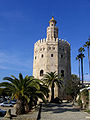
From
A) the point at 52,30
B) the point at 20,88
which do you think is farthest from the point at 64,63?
the point at 20,88

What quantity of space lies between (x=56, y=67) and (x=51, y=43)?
6.03 m

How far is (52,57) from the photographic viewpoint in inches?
1257

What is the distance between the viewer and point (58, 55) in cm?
3209

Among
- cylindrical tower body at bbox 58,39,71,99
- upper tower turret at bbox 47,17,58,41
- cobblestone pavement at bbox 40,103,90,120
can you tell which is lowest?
cobblestone pavement at bbox 40,103,90,120

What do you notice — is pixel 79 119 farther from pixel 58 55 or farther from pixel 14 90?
pixel 58 55

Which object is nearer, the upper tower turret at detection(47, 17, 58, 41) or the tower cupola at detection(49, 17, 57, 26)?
the upper tower turret at detection(47, 17, 58, 41)

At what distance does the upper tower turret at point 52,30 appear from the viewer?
113ft

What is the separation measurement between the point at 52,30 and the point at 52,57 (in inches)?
300

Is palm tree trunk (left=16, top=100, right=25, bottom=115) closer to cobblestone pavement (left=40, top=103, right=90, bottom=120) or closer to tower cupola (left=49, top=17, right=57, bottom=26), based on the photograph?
cobblestone pavement (left=40, top=103, right=90, bottom=120)

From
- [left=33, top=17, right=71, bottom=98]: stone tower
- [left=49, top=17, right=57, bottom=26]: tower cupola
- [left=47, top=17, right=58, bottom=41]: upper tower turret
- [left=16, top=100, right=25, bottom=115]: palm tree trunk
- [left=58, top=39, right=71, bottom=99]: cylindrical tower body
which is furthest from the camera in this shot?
[left=49, top=17, right=57, bottom=26]: tower cupola

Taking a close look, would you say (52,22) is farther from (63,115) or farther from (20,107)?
(63,115)

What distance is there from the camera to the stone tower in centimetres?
3141

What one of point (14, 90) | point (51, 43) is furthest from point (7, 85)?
point (51, 43)

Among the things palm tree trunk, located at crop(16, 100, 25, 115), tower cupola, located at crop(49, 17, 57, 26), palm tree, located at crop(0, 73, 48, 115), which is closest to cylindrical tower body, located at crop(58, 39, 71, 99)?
tower cupola, located at crop(49, 17, 57, 26)
